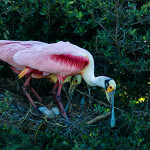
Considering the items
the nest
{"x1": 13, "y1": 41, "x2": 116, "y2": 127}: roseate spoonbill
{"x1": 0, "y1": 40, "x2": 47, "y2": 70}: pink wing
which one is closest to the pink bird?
{"x1": 0, "y1": 40, "x2": 47, "y2": 70}: pink wing

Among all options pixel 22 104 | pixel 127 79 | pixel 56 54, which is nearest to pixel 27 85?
pixel 22 104

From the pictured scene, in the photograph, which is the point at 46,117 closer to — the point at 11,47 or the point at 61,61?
the point at 61,61

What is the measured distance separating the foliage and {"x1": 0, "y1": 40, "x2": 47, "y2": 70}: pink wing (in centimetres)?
17

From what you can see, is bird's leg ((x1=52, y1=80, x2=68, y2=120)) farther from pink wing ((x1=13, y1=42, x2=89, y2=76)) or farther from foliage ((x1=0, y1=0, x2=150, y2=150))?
foliage ((x1=0, y1=0, x2=150, y2=150))

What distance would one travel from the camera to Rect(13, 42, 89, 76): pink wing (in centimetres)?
665

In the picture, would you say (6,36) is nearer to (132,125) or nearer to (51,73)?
(51,73)

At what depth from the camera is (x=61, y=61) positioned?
673 cm

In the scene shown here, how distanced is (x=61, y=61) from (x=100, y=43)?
29.6 inches

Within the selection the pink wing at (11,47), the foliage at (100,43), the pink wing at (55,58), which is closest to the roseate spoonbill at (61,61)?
the pink wing at (55,58)

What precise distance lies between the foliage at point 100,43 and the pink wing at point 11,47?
0.17 meters

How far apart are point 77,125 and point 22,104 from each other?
1.60m

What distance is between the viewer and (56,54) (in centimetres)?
668

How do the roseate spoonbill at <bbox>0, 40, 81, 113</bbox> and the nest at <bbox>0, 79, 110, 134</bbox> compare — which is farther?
the roseate spoonbill at <bbox>0, 40, 81, 113</bbox>

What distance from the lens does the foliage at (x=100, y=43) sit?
546cm
